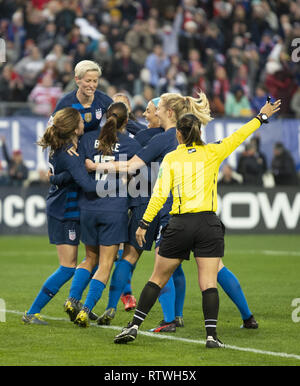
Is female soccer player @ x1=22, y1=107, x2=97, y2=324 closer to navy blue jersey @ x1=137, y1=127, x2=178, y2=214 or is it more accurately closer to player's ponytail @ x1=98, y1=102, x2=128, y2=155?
player's ponytail @ x1=98, y1=102, x2=128, y2=155

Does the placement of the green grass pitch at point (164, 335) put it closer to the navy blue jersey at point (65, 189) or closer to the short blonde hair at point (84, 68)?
the navy blue jersey at point (65, 189)

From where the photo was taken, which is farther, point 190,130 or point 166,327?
point 166,327

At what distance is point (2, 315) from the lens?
880cm

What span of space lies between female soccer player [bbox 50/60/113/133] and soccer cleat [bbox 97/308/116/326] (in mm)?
1971

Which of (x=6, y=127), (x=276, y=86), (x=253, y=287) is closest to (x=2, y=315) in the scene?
(x=253, y=287)

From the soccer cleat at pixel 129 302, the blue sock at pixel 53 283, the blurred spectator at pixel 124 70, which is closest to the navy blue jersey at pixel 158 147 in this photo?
the blue sock at pixel 53 283

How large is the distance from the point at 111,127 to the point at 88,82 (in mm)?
910

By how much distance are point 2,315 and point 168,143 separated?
269 cm

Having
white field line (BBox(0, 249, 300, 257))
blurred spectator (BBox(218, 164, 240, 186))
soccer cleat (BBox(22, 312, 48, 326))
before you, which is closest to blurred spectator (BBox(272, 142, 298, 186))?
blurred spectator (BBox(218, 164, 240, 186))

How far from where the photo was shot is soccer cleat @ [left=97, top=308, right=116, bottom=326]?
26.8 ft

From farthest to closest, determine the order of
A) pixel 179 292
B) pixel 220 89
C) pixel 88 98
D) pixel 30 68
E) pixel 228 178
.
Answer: pixel 220 89
pixel 30 68
pixel 228 178
pixel 88 98
pixel 179 292

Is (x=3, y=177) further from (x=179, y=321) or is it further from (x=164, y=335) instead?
(x=164, y=335)

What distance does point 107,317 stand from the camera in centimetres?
818

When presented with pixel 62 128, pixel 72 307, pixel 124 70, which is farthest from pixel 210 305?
pixel 124 70
